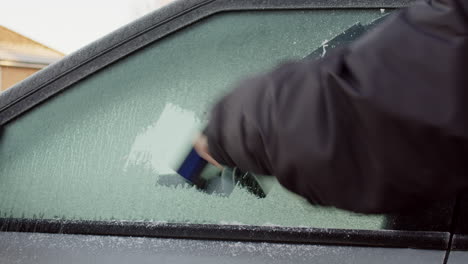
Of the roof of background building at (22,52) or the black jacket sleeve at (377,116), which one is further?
the roof of background building at (22,52)

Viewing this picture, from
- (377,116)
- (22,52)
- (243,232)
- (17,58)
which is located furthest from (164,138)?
(22,52)

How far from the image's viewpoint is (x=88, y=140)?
1.45 metres

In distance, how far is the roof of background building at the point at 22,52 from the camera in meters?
7.53

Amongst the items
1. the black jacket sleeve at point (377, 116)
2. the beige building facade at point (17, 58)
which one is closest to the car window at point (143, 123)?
the black jacket sleeve at point (377, 116)

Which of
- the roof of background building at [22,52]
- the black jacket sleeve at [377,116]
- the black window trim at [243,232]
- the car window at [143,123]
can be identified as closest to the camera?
the black jacket sleeve at [377,116]

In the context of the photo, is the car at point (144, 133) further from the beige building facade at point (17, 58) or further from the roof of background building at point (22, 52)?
the roof of background building at point (22, 52)

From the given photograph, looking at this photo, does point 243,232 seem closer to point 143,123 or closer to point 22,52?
point 143,123

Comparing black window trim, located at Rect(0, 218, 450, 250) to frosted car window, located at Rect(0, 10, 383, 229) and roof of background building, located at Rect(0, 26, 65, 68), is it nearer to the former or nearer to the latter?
frosted car window, located at Rect(0, 10, 383, 229)

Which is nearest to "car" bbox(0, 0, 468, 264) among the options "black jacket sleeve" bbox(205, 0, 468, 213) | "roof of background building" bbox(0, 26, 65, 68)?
"black jacket sleeve" bbox(205, 0, 468, 213)

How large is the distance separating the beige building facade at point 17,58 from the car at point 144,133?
5.76 meters

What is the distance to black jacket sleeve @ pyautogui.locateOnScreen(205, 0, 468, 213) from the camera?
0.69 m

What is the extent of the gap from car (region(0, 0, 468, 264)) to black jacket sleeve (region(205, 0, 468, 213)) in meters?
0.57

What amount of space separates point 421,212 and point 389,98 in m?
0.66

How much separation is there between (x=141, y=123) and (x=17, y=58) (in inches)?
266
